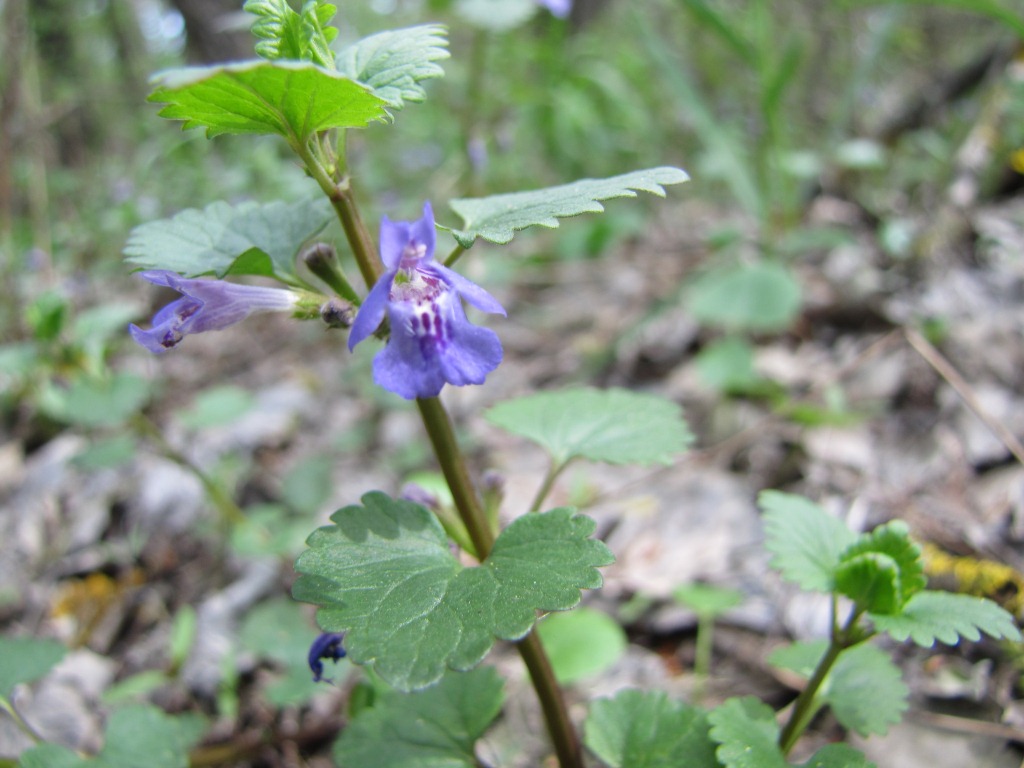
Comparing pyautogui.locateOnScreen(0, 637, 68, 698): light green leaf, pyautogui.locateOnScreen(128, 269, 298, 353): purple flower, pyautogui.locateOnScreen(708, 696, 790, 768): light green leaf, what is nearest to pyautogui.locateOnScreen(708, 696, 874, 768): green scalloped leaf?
pyautogui.locateOnScreen(708, 696, 790, 768): light green leaf

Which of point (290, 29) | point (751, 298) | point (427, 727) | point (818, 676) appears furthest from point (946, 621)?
point (751, 298)

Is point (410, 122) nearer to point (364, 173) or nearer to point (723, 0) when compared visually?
point (364, 173)

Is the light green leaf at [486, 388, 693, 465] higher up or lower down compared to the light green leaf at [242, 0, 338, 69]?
lower down

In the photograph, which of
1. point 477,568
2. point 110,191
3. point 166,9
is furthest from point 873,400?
point 110,191

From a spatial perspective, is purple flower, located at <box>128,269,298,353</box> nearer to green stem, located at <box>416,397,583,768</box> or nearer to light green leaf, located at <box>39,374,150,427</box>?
green stem, located at <box>416,397,583,768</box>

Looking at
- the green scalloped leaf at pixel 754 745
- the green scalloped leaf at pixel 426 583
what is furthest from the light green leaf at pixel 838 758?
the green scalloped leaf at pixel 426 583

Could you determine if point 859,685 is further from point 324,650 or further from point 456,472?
point 324,650
